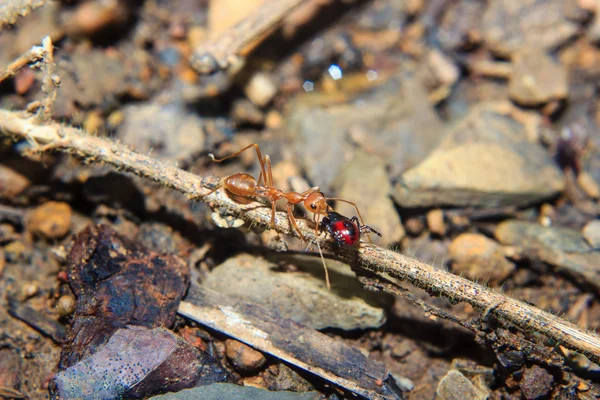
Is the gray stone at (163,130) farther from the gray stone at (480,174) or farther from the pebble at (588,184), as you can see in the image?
the pebble at (588,184)

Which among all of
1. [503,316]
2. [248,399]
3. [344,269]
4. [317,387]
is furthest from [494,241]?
[248,399]

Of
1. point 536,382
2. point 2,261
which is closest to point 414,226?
point 536,382

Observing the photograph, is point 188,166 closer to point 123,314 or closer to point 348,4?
point 123,314

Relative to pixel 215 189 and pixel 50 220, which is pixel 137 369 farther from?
pixel 50 220

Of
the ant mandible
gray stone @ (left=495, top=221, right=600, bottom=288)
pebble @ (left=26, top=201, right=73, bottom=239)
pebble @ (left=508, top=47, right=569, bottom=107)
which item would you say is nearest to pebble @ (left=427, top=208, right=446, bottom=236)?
gray stone @ (left=495, top=221, right=600, bottom=288)

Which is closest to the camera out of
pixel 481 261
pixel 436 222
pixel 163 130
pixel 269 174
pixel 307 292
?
pixel 307 292

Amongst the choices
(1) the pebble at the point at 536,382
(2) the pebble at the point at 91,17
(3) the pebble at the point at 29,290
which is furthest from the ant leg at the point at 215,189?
(2) the pebble at the point at 91,17
